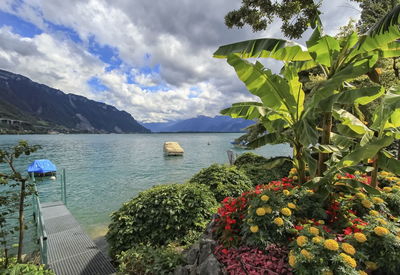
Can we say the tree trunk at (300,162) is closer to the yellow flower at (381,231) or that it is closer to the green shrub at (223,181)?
the yellow flower at (381,231)

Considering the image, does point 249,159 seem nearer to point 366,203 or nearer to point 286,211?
point 366,203

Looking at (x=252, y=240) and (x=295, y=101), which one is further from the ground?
(x=295, y=101)

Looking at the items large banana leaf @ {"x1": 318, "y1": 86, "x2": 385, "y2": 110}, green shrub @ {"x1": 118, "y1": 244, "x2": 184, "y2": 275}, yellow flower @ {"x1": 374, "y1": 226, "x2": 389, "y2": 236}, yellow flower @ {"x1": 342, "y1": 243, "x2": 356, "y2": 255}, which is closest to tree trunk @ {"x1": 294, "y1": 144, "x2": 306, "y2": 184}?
large banana leaf @ {"x1": 318, "y1": 86, "x2": 385, "y2": 110}

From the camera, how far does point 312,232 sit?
2697mm

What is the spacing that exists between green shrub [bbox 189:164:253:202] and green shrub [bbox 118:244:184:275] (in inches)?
129

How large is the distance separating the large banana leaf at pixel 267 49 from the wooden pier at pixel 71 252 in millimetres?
6116

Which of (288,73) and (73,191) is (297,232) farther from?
(73,191)

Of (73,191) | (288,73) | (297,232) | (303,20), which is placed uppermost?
(303,20)

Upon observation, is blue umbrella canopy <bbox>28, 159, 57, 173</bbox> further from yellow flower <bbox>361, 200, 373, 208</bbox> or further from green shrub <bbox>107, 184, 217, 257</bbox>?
yellow flower <bbox>361, 200, 373, 208</bbox>

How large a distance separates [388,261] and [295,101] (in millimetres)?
2966

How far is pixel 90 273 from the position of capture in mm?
5012

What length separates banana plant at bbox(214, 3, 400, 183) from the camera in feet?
11.9

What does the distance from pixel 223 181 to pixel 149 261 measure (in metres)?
4.10

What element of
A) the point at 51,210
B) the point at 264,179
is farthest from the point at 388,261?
the point at 51,210
